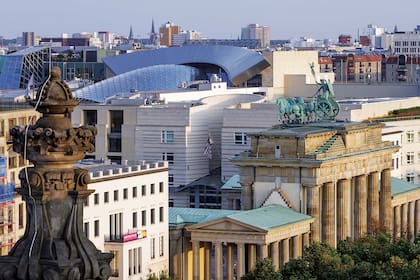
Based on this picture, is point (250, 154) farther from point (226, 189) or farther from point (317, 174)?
point (226, 189)

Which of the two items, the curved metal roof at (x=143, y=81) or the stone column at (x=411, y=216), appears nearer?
the stone column at (x=411, y=216)

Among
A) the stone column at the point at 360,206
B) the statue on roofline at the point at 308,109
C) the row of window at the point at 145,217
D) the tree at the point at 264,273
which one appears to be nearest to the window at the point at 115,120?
the statue on roofline at the point at 308,109

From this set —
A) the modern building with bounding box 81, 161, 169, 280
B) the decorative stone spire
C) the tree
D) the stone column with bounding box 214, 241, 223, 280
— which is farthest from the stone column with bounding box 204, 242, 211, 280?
the decorative stone spire

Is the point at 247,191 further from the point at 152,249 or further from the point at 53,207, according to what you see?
the point at 53,207

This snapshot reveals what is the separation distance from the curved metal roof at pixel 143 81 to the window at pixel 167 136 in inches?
771

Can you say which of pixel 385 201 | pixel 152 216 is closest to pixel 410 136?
pixel 385 201

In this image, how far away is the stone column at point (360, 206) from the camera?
89.3 m

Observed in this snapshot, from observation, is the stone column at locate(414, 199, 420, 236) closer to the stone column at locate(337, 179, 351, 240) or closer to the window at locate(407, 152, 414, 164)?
the stone column at locate(337, 179, 351, 240)

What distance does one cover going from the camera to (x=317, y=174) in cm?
8325

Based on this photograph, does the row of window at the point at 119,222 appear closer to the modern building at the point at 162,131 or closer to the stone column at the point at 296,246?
the stone column at the point at 296,246

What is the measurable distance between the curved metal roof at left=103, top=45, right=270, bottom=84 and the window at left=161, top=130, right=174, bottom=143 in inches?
1899

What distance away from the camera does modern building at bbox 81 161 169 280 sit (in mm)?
75812

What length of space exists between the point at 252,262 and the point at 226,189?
78.4ft

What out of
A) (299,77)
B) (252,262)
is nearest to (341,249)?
(252,262)
